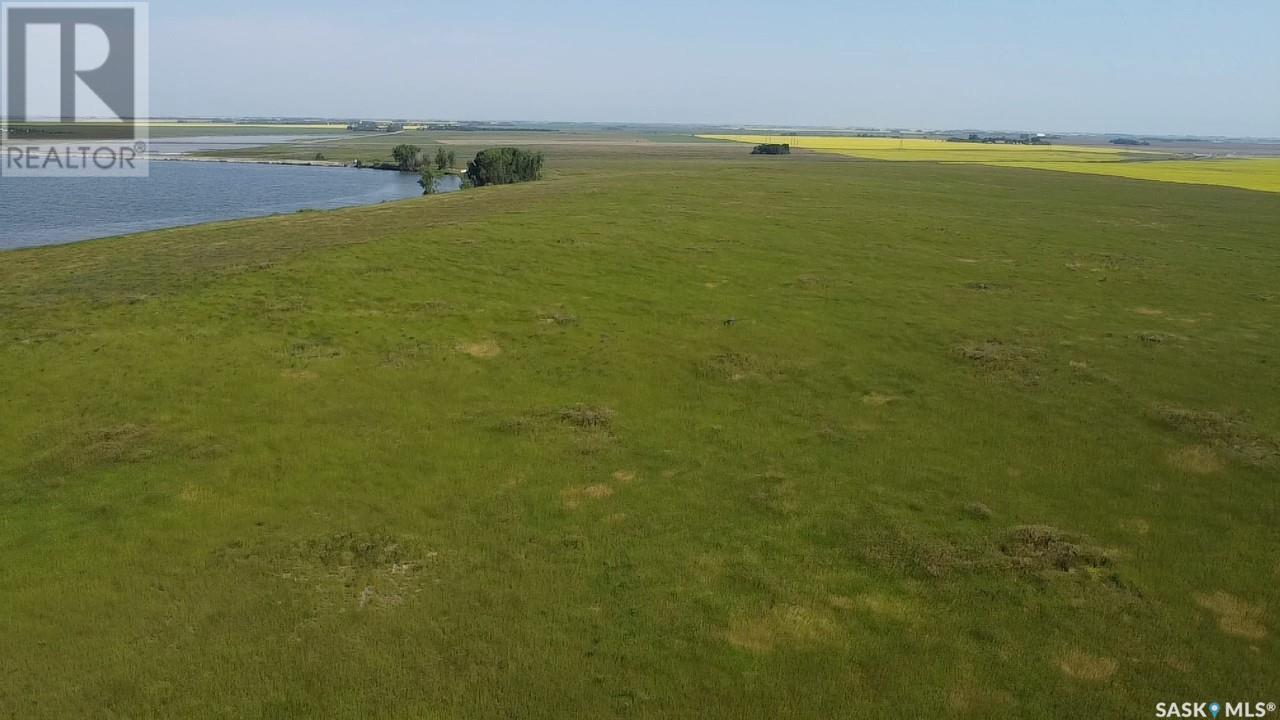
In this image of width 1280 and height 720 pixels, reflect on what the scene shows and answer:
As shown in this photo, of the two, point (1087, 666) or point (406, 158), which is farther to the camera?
point (406, 158)

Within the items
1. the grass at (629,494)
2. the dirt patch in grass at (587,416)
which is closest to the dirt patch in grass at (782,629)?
the grass at (629,494)

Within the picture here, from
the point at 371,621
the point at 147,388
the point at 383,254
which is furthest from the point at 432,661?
the point at 383,254

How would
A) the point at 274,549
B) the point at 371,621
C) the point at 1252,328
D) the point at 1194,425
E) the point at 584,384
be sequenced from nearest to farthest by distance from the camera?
the point at 371,621 < the point at 274,549 < the point at 1194,425 < the point at 584,384 < the point at 1252,328

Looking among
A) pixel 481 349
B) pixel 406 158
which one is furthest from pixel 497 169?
pixel 481 349

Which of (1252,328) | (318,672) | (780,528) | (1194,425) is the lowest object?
(318,672)

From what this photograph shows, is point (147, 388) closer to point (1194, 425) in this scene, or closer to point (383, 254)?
point (383, 254)

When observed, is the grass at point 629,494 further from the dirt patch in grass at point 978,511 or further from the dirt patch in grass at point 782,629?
the dirt patch in grass at point 978,511

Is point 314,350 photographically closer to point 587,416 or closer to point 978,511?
point 587,416

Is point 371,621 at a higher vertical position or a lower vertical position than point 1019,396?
lower
